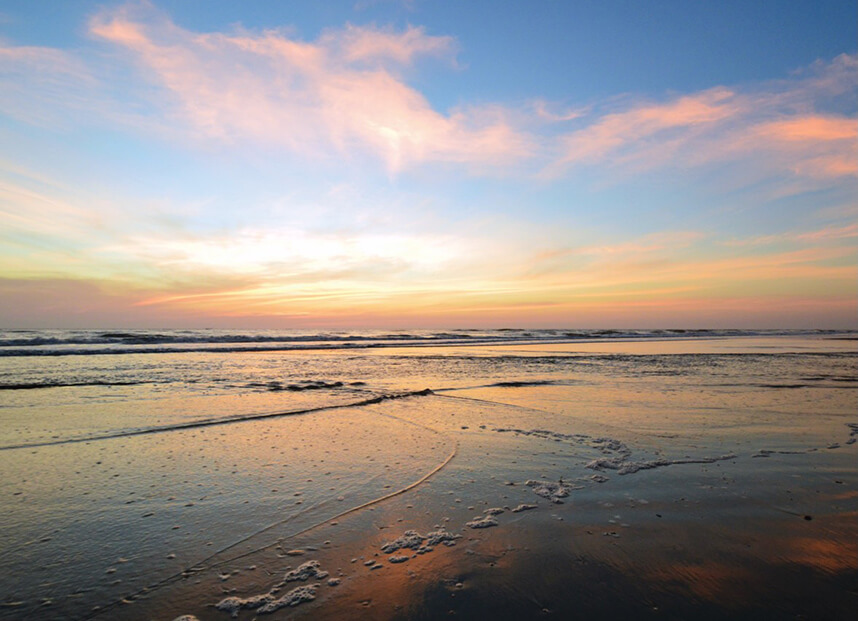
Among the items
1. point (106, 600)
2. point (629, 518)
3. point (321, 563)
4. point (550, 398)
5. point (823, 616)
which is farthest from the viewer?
point (550, 398)

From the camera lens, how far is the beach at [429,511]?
3.39m

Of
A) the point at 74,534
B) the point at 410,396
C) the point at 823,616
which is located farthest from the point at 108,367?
the point at 823,616

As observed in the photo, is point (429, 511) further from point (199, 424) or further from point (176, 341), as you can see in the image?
point (176, 341)

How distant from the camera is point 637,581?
3.57 meters

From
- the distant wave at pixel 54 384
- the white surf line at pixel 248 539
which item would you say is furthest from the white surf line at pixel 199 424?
the distant wave at pixel 54 384

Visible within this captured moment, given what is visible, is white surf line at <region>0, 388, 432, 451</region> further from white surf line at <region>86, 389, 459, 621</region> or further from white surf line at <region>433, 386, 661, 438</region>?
white surf line at <region>86, 389, 459, 621</region>

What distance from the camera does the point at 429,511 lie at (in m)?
5.00

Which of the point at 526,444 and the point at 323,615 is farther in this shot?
the point at 526,444

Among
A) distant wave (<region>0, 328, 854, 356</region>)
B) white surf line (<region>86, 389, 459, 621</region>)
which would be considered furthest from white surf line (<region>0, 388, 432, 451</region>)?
distant wave (<region>0, 328, 854, 356</region>)

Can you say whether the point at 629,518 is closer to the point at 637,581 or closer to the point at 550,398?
the point at 637,581

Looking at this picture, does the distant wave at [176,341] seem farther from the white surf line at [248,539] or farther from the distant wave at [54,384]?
the white surf line at [248,539]

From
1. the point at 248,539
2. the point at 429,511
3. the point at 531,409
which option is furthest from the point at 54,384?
the point at 429,511

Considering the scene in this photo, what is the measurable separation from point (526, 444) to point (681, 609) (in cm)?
459

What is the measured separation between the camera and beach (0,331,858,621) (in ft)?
11.1
